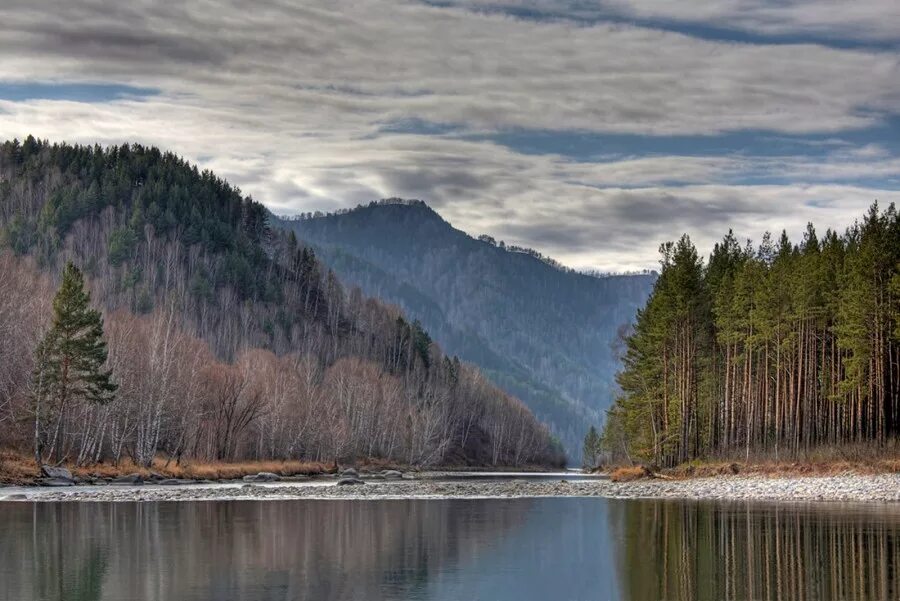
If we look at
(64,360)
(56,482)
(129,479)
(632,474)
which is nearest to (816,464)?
(632,474)

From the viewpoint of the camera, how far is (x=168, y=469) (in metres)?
86.2

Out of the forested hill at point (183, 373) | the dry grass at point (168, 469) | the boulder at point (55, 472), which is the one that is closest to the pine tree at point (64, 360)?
the forested hill at point (183, 373)

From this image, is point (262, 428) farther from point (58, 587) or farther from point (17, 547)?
point (58, 587)

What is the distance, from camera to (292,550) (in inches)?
1152

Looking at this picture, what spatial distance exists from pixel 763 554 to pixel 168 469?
67.4m

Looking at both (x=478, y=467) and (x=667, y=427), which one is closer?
(x=667, y=427)

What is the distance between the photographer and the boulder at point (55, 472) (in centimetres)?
6706

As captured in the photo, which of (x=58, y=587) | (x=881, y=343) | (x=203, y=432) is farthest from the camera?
(x=203, y=432)

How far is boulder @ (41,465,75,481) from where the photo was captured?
6706 centimetres

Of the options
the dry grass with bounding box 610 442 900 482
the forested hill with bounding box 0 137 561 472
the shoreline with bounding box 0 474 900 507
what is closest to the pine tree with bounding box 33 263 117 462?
the forested hill with bounding box 0 137 561 472

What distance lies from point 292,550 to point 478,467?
530ft

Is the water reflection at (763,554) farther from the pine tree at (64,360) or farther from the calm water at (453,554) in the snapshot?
the pine tree at (64,360)

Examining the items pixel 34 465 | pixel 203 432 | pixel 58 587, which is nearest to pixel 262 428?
pixel 203 432

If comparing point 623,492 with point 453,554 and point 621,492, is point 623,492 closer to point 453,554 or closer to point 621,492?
point 621,492
